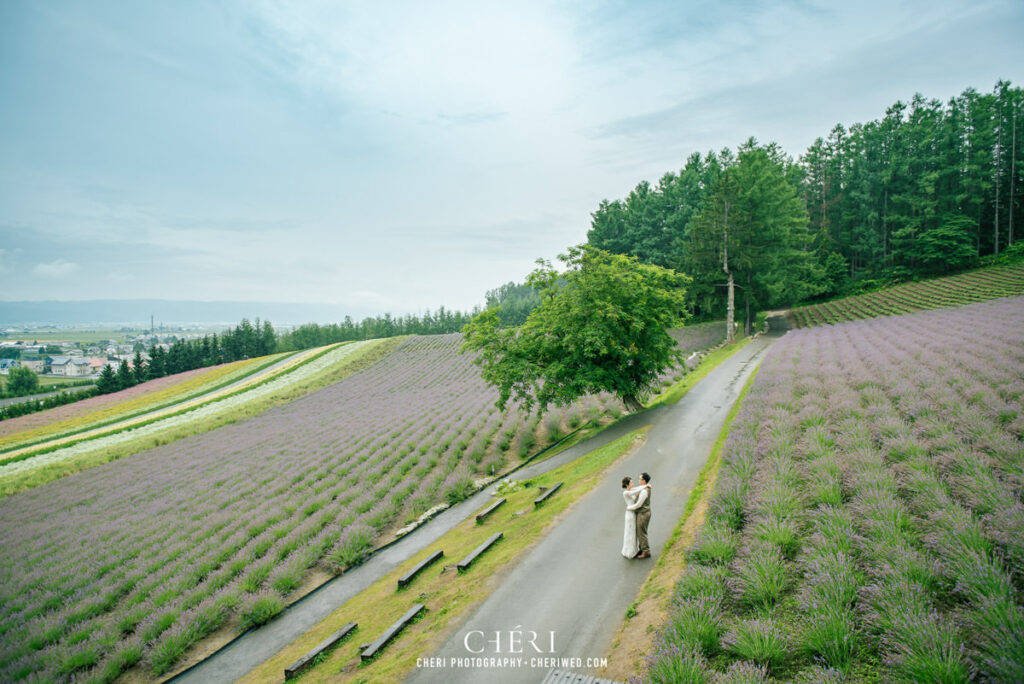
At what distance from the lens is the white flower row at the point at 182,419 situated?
2914 cm

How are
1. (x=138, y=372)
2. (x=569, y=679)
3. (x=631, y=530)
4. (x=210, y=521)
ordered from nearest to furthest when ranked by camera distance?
(x=569, y=679) → (x=631, y=530) → (x=210, y=521) → (x=138, y=372)

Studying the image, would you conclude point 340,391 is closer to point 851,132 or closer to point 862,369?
point 862,369

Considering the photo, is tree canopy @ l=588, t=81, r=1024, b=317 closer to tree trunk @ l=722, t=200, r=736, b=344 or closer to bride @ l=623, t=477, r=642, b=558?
tree trunk @ l=722, t=200, r=736, b=344

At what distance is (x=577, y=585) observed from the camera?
825 centimetres

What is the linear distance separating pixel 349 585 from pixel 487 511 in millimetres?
4344

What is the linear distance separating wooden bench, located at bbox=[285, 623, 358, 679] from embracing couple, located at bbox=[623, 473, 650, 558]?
6.03 m

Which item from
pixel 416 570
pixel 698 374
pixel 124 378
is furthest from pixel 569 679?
pixel 124 378

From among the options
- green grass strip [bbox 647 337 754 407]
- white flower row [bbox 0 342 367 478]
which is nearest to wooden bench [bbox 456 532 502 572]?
green grass strip [bbox 647 337 754 407]

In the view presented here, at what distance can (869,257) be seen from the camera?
56.7 metres

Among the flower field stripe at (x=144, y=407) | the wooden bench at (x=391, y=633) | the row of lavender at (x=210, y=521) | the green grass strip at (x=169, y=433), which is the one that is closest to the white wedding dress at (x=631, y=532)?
the wooden bench at (x=391, y=633)

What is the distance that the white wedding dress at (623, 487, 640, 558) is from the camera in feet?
29.2

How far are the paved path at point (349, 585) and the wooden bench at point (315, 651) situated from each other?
1.64 meters

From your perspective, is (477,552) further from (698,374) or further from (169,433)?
(169,433)

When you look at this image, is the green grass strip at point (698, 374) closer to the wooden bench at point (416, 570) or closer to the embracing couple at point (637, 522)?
the embracing couple at point (637, 522)
